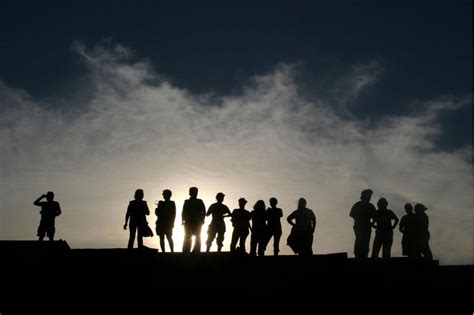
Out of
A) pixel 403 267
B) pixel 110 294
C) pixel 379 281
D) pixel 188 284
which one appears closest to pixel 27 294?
pixel 110 294

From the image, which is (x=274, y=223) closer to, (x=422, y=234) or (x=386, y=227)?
(x=386, y=227)

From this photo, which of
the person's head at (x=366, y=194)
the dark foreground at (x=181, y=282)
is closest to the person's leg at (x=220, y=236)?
the dark foreground at (x=181, y=282)

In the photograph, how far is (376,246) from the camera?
14000 mm

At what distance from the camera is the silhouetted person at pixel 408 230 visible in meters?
14.1

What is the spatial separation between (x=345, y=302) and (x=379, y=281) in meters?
1.15

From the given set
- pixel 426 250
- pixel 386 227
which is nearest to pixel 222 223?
pixel 386 227

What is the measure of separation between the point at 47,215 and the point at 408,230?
10.3m

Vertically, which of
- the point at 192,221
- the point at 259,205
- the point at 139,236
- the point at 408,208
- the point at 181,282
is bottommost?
the point at 181,282

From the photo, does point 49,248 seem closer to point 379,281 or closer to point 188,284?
point 188,284

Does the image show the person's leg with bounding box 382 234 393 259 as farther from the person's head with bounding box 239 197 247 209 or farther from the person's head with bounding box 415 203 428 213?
the person's head with bounding box 239 197 247 209

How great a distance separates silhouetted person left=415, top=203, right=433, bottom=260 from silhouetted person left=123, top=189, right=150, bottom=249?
7.45m

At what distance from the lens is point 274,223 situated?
1414cm

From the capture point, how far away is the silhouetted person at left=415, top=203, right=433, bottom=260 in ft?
45.8

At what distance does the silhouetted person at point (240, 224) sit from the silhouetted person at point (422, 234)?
4677 millimetres
